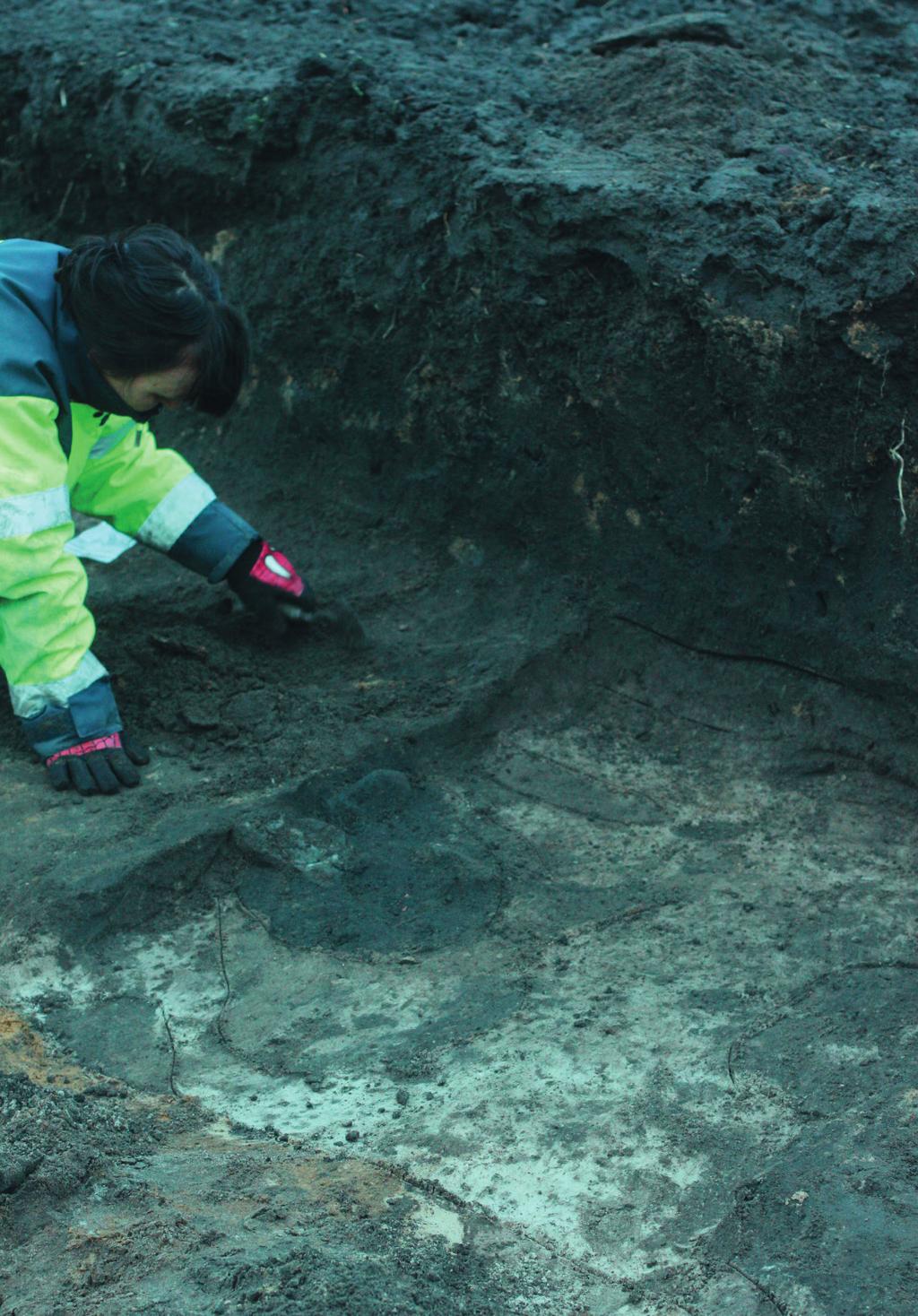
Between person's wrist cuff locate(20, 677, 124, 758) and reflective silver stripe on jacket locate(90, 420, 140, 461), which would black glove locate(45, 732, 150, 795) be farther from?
reflective silver stripe on jacket locate(90, 420, 140, 461)

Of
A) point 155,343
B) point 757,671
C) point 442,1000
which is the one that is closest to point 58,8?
point 155,343

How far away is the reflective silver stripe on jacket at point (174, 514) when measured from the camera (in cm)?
351

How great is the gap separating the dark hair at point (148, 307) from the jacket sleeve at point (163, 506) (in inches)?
19.6

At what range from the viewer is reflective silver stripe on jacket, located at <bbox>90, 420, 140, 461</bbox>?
3.39 m

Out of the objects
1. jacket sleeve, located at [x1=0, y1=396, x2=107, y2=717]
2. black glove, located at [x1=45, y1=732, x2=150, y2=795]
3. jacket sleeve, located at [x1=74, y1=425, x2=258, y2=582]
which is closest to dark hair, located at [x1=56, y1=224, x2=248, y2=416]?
jacket sleeve, located at [x1=0, y1=396, x2=107, y2=717]

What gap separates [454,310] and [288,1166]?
2.40 metres

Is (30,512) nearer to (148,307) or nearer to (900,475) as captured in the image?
(148,307)

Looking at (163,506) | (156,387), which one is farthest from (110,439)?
(156,387)

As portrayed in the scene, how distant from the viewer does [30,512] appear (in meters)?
2.92

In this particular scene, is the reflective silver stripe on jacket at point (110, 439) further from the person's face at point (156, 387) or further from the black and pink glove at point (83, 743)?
the black and pink glove at point (83, 743)

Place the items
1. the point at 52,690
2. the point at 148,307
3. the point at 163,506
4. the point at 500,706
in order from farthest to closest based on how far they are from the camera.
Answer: the point at 163,506 < the point at 500,706 < the point at 52,690 < the point at 148,307

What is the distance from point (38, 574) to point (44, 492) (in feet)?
0.60

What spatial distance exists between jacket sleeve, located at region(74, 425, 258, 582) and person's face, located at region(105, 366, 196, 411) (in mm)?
366

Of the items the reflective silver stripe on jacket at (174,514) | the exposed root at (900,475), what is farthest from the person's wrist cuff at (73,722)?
the exposed root at (900,475)
